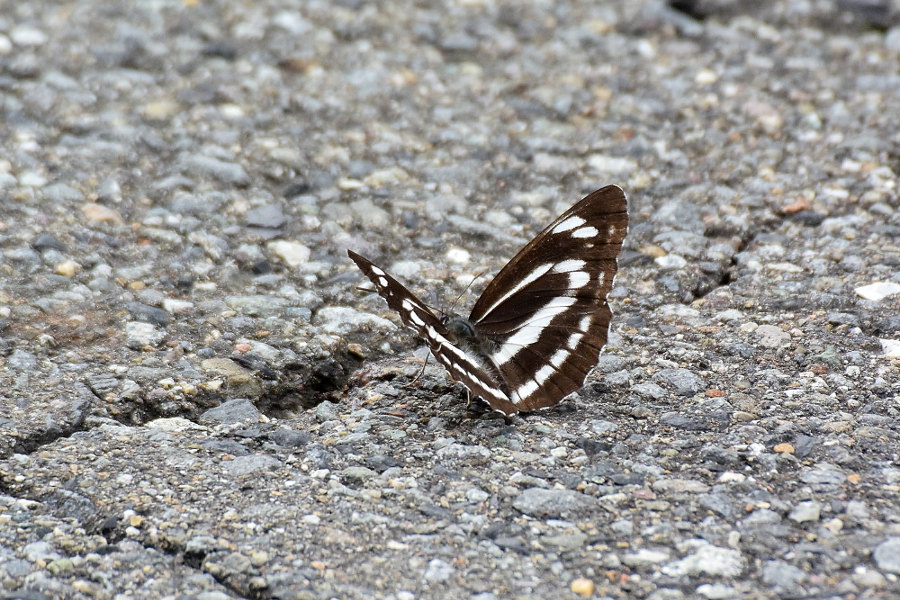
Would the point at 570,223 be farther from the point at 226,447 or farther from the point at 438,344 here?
the point at 226,447

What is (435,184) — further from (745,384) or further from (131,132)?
(745,384)

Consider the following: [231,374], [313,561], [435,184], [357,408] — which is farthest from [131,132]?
[313,561]

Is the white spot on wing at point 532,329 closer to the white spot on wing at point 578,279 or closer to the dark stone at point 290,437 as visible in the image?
the white spot on wing at point 578,279

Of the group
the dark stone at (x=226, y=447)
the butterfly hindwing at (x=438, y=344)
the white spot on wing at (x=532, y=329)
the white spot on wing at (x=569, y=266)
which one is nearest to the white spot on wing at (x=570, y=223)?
the white spot on wing at (x=569, y=266)

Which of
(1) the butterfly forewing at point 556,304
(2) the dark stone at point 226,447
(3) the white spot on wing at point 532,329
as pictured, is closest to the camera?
(2) the dark stone at point 226,447

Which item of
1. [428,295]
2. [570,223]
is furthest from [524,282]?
[428,295]

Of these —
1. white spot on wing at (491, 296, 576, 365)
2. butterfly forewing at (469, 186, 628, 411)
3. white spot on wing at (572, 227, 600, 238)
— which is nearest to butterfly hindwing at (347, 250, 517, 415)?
butterfly forewing at (469, 186, 628, 411)
